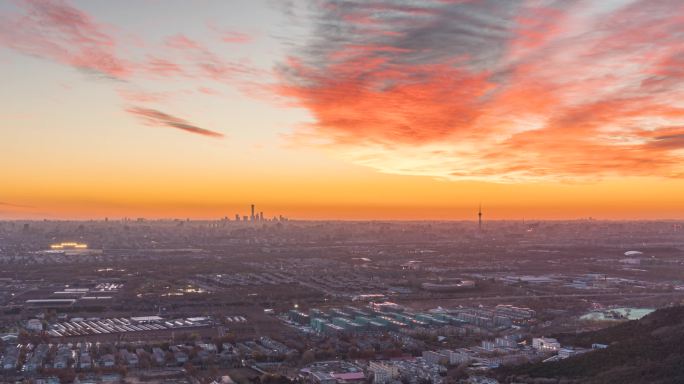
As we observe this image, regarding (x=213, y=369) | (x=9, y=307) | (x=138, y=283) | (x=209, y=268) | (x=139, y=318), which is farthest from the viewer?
(x=209, y=268)

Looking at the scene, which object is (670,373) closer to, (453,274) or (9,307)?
(9,307)

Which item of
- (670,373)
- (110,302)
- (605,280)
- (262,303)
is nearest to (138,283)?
(110,302)

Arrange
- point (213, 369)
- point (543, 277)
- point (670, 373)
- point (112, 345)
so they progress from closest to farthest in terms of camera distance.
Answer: point (670, 373) < point (213, 369) < point (112, 345) < point (543, 277)

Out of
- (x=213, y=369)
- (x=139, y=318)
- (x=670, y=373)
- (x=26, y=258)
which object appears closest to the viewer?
(x=670, y=373)

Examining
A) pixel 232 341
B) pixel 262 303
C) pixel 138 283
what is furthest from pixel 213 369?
pixel 138 283

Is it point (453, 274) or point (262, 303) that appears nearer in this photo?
point (262, 303)

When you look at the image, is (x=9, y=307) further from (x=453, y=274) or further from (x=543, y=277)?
(x=543, y=277)
